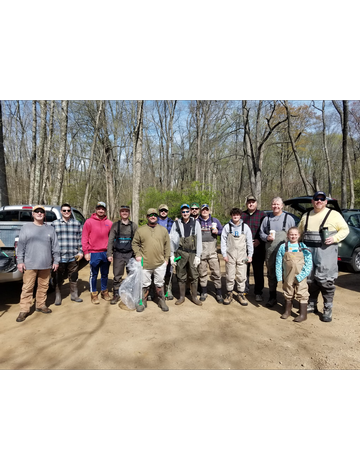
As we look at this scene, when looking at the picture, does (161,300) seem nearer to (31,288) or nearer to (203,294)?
(203,294)

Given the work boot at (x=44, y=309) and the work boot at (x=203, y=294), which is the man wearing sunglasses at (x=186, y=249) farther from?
the work boot at (x=44, y=309)

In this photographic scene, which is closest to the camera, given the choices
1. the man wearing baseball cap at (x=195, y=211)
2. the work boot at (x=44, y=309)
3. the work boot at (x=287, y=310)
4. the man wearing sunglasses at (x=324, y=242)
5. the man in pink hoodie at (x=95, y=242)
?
the man wearing sunglasses at (x=324, y=242)

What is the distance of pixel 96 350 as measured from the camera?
320cm

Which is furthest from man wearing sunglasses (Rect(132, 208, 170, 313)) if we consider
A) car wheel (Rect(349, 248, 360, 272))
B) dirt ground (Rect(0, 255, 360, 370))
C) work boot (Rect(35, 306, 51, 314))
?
car wheel (Rect(349, 248, 360, 272))

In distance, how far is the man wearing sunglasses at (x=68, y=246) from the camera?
190 inches

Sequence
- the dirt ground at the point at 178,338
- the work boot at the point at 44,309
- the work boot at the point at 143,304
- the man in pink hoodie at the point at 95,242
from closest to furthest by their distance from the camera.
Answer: the dirt ground at the point at 178,338, the work boot at the point at 44,309, the work boot at the point at 143,304, the man in pink hoodie at the point at 95,242

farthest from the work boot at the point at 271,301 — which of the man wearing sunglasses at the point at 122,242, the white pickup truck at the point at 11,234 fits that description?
the white pickup truck at the point at 11,234

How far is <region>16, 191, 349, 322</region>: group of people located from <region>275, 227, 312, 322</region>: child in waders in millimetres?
15

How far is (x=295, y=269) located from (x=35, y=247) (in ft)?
14.2

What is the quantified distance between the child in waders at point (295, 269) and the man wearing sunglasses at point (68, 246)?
380 cm

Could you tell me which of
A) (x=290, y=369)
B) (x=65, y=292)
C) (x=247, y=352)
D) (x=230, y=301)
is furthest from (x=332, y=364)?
(x=65, y=292)

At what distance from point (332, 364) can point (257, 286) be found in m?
2.25

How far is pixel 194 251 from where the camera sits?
487 cm
